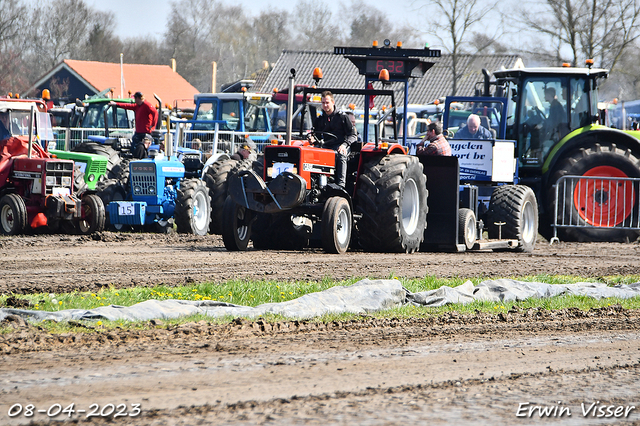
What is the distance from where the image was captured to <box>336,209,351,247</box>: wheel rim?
11.1 m

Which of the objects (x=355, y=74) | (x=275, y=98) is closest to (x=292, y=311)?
(x=275, y=98)

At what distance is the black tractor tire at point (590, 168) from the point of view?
48.0ft

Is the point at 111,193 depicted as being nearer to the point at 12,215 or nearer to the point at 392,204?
the point at 12,215

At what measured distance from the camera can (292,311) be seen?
645cm

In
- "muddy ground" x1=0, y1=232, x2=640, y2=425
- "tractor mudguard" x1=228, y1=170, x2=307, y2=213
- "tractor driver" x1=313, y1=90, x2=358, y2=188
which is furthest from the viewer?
"tractor driver" x1=313, y1=90, x2=358, y2=188

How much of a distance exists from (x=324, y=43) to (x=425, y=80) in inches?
Answer: 1324

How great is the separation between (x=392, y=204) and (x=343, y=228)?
74 centimetres

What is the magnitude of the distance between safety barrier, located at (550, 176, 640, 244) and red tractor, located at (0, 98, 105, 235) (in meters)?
8.16

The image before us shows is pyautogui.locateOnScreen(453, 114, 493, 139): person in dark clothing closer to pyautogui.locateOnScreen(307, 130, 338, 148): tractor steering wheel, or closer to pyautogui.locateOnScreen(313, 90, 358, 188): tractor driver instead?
pyautogui.locateOnScreen(313, 90, 358, 188): tractor driver

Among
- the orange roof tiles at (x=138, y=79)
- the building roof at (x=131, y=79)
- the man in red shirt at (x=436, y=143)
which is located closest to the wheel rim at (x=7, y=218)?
the man in red shirt at (x=436, y=143)

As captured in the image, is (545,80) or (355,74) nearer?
(545,80)

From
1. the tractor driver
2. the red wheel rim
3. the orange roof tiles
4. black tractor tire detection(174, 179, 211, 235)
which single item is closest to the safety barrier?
the red wheel rim

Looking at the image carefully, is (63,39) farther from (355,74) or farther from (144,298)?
(144,298)

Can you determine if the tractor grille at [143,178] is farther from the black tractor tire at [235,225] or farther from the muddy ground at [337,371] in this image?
the muddy ground at [337,371]
